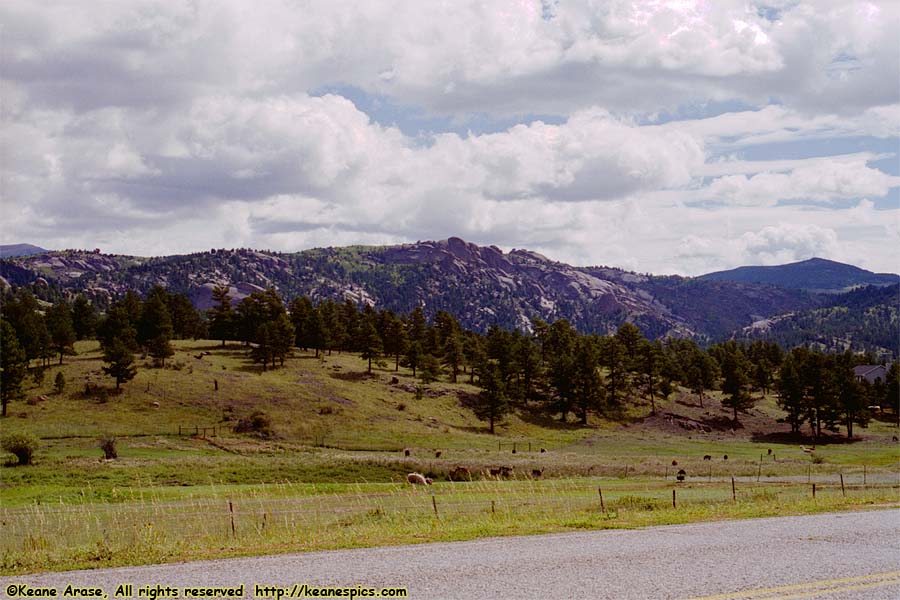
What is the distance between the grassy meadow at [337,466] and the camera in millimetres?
22516

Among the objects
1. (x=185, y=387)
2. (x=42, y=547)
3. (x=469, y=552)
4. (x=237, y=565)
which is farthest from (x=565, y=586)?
(x=185, y=387)

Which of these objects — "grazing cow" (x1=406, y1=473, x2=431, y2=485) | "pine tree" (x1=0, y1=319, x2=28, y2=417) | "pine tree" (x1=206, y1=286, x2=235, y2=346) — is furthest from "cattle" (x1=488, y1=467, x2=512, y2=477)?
"pine tree" (x1=206, y1=286, x2=235, y2=346)

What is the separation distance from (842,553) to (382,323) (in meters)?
121

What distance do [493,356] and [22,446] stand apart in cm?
8504

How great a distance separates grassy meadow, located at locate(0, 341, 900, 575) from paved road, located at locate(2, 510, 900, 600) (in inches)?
72.2

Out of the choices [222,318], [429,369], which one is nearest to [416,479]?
[429,369]

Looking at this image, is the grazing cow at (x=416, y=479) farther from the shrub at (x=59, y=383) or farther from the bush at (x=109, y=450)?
the shrub at (x=59, y=383)

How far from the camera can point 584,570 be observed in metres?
14.9

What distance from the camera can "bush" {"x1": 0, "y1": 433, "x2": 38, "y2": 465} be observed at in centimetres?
5609

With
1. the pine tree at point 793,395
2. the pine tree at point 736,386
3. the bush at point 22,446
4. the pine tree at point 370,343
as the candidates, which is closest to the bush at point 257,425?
the bush at point 22,446

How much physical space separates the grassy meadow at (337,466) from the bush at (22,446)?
0.90 m

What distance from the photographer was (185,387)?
9594cm

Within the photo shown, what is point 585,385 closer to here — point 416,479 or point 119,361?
point 416,479

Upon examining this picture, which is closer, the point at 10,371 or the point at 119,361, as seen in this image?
the point at 10,371
